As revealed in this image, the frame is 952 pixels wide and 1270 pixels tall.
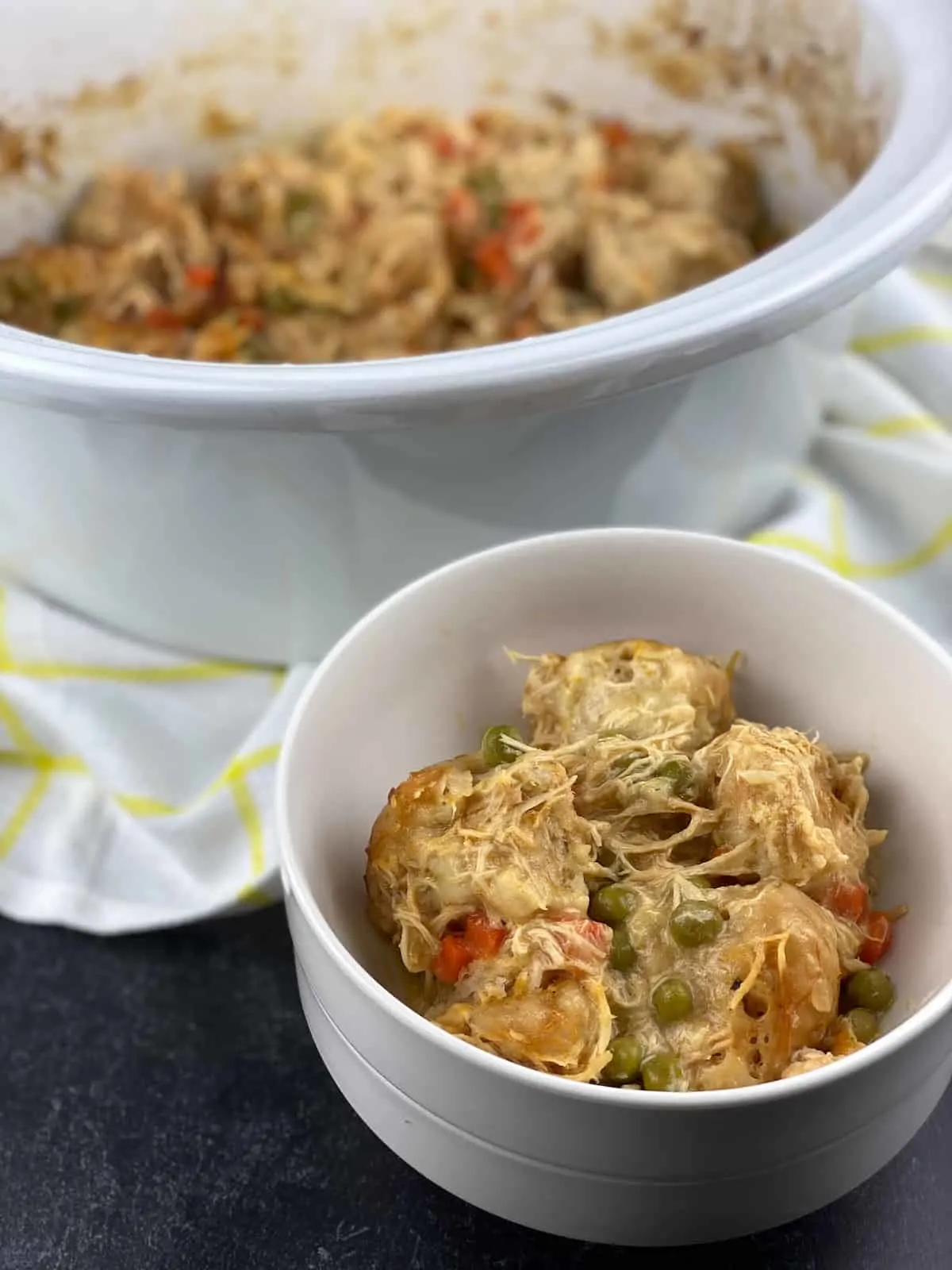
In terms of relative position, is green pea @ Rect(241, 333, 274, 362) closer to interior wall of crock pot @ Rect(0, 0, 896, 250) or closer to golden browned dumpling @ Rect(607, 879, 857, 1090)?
interior wall of crock pot @ Rect(0, 0, 896, 250)


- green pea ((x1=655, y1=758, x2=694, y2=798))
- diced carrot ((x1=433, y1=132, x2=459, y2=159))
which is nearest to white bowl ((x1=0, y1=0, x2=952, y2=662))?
diced carrot ((x1=433, y1=132, x2=459, y2=159))

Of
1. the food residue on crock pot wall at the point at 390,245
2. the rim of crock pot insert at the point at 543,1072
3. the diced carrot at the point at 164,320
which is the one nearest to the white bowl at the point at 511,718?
the rim of crock pot insert at the point at 543,1072

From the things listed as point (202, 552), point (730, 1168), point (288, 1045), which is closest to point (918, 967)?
point (730, 1168)

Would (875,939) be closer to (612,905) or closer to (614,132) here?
(612,905)

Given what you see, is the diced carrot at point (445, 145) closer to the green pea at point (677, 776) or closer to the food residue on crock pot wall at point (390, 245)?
the food residue on crock pot wall at point (390, 245)

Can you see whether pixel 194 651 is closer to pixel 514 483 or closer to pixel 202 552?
pixel 202 552
